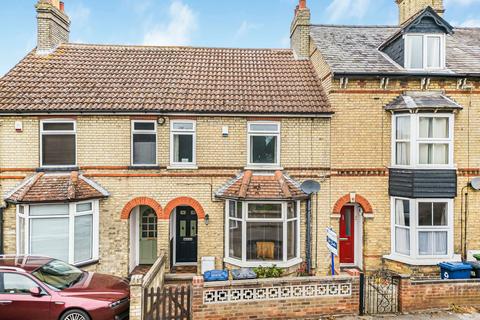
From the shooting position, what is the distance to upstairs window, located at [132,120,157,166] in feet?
35.8

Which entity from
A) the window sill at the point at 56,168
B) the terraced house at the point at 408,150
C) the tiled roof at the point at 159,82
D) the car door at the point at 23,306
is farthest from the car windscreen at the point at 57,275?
the terraced house at the point at 408,150

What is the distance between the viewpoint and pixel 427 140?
10445mm

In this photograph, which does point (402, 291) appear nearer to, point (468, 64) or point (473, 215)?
point (473, 215)

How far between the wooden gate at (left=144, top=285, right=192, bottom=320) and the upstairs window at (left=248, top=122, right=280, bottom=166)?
16.1ft

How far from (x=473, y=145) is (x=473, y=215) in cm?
239

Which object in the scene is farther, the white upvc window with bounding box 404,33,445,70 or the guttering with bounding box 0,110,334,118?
the white upvc window with bounding box 404,33,445,70

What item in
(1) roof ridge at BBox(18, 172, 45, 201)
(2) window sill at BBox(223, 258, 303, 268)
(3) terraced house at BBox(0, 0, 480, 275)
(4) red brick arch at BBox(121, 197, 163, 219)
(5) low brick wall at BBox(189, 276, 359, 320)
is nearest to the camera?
(5) low brick wall at BBox(189, 276, 359, 320)

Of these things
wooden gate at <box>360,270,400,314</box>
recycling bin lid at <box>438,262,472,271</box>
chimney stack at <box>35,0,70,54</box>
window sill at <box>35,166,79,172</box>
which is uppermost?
chimney stack at <box>35,0,70,54</box>

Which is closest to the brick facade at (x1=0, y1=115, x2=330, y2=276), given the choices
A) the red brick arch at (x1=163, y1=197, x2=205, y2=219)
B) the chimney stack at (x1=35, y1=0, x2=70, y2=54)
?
the red brick arch at (x1=163, y1=197, x2=205, y2=219)

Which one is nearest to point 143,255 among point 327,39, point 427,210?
point 427,210

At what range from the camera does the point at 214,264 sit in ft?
35.1

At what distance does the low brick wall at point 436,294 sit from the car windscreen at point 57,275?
26.2ft

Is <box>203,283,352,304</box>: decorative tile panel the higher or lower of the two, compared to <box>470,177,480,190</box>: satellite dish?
lower

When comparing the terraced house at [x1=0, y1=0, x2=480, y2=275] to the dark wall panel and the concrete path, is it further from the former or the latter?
the concrete path
